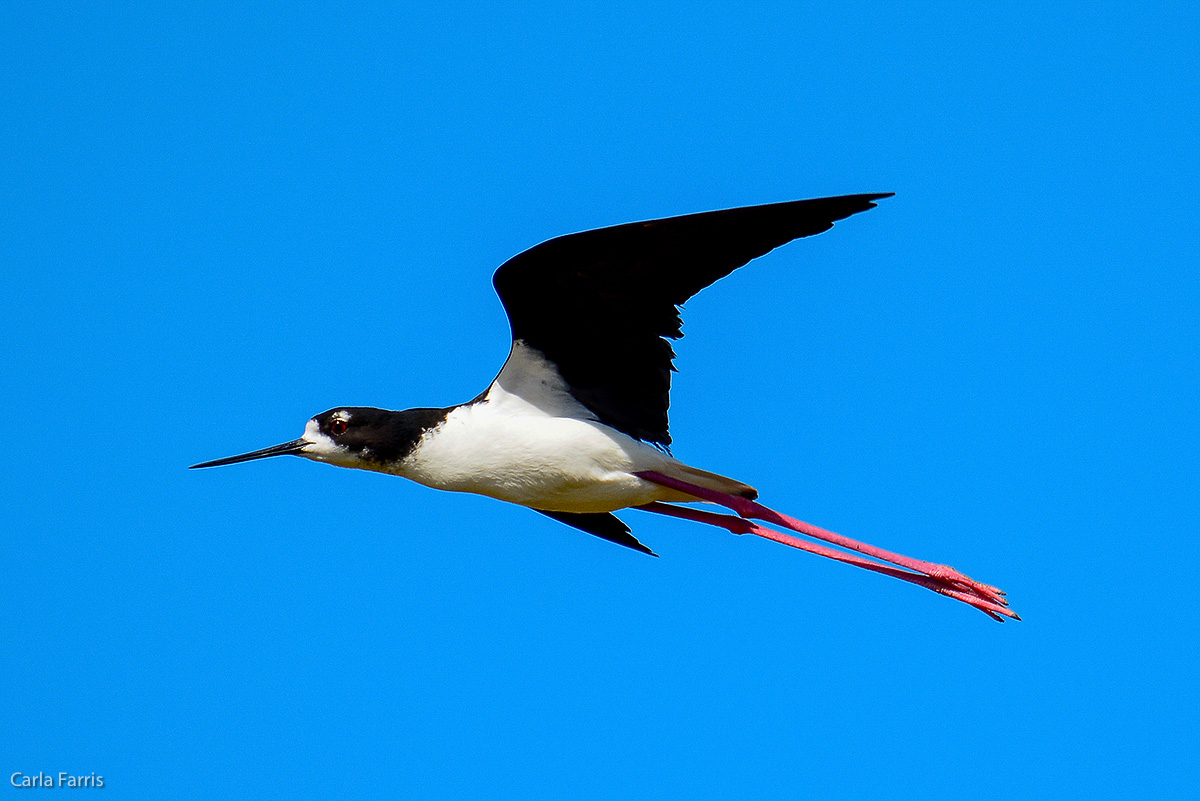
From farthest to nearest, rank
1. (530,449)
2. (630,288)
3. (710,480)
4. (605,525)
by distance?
(605,525)
(710,480)
(530,449)
(630,288)

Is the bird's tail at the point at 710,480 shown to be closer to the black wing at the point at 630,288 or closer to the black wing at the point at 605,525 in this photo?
the black wing at the point at 630,288

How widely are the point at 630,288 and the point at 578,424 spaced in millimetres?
853

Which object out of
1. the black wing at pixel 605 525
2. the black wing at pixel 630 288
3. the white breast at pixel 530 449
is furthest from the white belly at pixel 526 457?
the black wing at pixel 605 525

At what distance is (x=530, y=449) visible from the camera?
7.08m

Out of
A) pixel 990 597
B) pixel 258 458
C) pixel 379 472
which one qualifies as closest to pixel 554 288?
pixel 379 472

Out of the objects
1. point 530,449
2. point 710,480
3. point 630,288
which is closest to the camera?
point 630,288

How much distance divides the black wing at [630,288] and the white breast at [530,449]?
0.37 ft

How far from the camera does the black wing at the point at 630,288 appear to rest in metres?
6.28

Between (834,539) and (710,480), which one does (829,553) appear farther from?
(710,480)

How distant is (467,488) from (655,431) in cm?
108

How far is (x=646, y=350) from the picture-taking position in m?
7.07

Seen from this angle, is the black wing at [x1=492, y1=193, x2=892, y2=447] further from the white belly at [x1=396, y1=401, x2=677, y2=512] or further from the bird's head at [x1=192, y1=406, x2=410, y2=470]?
the bird's head at [x1=192, y1=406, x2=410, y2=470]

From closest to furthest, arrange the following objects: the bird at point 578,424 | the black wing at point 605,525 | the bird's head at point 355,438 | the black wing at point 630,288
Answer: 1. the black wing at point 630,288
2. the bird at point 578,424
3. the bird's head at point 355,438
4. the black wing at point 605,525

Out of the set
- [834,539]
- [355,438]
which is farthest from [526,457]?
[834,539]
